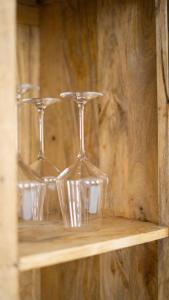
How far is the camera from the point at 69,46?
1.18 metres

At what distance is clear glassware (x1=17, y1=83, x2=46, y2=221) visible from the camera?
90 cm

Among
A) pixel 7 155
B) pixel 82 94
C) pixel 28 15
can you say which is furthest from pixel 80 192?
pixel 28 15

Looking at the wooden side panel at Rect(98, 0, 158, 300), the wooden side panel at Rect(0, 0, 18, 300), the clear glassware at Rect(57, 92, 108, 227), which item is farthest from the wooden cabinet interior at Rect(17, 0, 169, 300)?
the wooden side panel at Rect(0, 0, 18, 300)

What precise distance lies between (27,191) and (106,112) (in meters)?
0.32

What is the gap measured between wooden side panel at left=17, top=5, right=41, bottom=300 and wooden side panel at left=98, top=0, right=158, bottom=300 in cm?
23

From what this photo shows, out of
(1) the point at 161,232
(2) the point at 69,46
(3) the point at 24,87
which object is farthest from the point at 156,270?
(2) the point at 69,46

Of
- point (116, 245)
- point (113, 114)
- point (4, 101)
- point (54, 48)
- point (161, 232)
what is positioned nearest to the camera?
point (4, 101)

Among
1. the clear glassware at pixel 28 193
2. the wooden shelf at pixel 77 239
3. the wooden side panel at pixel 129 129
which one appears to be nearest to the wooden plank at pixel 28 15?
the wooden side panel at pixel 129 129

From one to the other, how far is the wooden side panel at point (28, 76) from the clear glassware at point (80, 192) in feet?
1.03

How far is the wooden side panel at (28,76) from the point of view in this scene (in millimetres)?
1218

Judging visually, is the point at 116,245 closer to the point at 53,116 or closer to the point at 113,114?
the point at 113,114

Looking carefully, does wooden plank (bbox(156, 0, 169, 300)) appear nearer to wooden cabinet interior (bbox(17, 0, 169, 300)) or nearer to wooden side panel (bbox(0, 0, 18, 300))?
wooden cabinet interior (bbox(17, 0, 169, 300))

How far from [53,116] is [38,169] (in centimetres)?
20

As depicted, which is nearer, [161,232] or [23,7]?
[161,232]
